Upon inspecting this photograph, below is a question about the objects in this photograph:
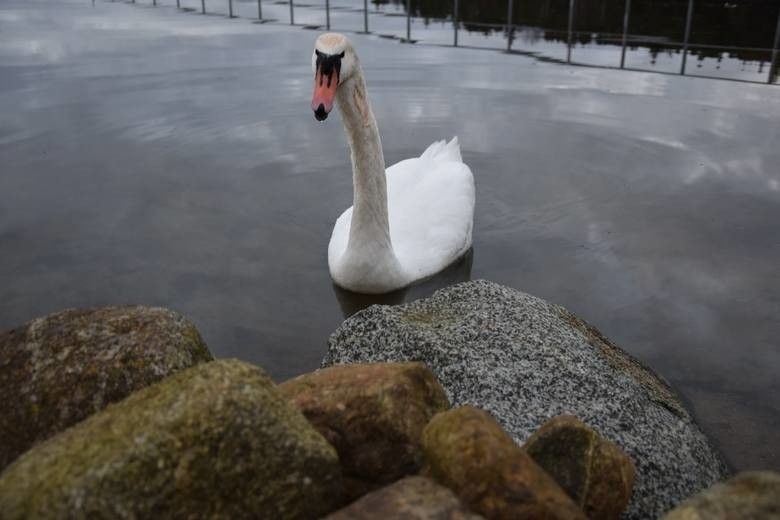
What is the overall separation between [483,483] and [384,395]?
0.56 m

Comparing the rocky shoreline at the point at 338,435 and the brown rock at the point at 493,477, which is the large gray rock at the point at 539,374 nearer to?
the rocky shoreline at the point at 338,435

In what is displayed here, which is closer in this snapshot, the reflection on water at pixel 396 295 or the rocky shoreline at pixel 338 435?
the rocky shoreline at pixel 338 435

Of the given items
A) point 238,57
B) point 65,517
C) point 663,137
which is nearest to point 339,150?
point 663,137

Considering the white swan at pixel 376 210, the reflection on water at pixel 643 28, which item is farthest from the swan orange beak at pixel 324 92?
the reflection on water at pixel 643 28

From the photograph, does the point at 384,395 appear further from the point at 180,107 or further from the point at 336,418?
the point at 180,107

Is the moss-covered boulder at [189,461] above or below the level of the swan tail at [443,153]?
above

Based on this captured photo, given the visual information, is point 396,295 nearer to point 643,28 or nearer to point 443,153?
point 443,153

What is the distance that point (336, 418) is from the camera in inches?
107

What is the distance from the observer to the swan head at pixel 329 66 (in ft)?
16.5

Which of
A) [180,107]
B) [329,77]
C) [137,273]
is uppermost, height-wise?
[329,77]

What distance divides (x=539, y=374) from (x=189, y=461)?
221 cm

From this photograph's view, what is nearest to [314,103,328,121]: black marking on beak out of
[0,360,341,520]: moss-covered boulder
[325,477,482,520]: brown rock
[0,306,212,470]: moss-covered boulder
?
[0,306,212,470]: moss-covered boulder

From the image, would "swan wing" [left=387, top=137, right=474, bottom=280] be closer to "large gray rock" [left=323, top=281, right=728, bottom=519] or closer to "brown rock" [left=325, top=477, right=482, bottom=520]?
"large gray rock" [left=323, top=281, right=728, bottom=519]

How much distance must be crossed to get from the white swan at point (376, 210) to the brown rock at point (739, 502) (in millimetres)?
3497
